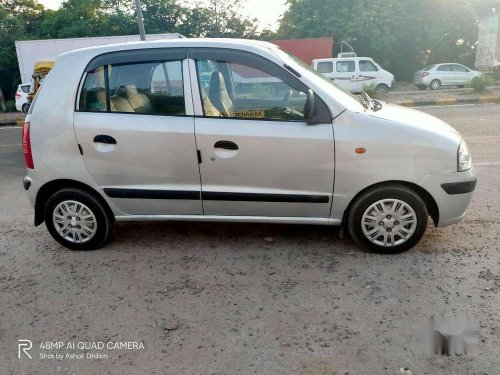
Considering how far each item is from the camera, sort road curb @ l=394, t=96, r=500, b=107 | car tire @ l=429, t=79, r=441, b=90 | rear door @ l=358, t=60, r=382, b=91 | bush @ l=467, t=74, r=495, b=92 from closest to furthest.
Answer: road curb @ l=394, t=96, r=500, b=107
bush @ l=467, t=74, r=495, b=92
rear door @ l=358, t=60, r=382, b=91
car tire @ l=429, t=79, r=441, b=90

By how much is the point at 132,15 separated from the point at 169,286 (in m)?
29.6

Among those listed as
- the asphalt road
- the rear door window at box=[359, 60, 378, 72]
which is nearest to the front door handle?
the asphalt road

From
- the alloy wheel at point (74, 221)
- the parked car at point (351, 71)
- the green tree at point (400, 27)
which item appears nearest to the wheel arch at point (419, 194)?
the alloy wheel at point (74, 221)

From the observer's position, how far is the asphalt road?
2402 mm

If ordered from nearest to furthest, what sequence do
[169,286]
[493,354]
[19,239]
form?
1. [493,354]
2. [169,286]
3. [19,239]

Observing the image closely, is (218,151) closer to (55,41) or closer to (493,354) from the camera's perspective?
(493,354)

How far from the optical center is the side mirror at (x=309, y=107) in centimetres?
315

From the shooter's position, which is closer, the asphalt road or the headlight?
the asphalt road

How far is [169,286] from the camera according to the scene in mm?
3168

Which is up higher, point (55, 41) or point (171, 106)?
point (55, 41)

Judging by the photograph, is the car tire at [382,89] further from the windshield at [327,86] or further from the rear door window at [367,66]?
the windshield at [327,86]

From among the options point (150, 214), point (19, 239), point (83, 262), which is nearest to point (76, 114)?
point (150, 214)

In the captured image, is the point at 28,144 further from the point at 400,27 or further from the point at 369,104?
the point at 400,27

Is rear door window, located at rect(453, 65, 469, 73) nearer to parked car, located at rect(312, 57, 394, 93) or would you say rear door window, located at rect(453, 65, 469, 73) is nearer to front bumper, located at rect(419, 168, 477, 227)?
parked car, located at rect(312, 57, 394, 93)
